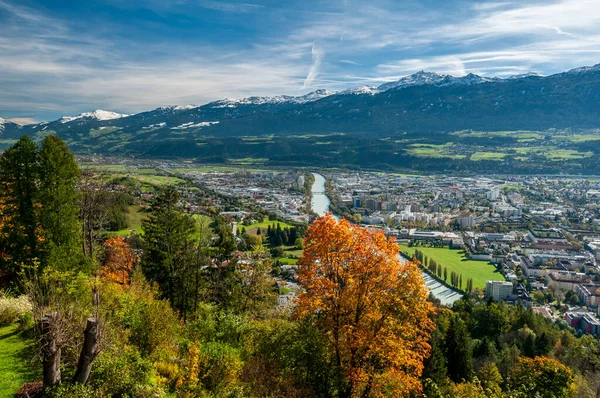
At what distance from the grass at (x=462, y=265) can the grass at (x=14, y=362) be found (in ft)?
152

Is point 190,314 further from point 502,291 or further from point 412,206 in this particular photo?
point 412,206

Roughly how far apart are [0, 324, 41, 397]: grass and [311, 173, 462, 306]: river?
8.07 m

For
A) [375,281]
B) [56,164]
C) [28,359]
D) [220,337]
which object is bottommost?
[220,337]

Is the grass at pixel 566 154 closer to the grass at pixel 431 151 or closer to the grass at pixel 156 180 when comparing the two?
the grass at pixel 431 151

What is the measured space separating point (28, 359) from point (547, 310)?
4310 cm

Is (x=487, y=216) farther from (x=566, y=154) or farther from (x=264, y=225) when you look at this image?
(x=566, y=154)

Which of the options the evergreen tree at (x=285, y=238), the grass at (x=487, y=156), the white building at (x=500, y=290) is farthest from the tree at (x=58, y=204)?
the grass at (x=487, y=156)

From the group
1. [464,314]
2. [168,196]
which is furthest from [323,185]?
[168,196]

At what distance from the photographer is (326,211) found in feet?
89.8

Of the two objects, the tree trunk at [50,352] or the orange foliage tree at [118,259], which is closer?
the tree trunk at [50,352]

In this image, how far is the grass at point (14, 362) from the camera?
9250mm

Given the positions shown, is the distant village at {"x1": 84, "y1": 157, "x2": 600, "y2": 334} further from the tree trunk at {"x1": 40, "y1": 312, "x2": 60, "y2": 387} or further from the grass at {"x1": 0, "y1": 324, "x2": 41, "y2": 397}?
the tree trunk at {"x1": 40, "y1": 312, "x2": 60, "y2": 387}

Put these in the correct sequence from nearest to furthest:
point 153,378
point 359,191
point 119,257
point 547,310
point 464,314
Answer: point 153,378 < point 119,257 < point 464,314 < point 547,310 < point 359,191

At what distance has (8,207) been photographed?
1599 centimetres
